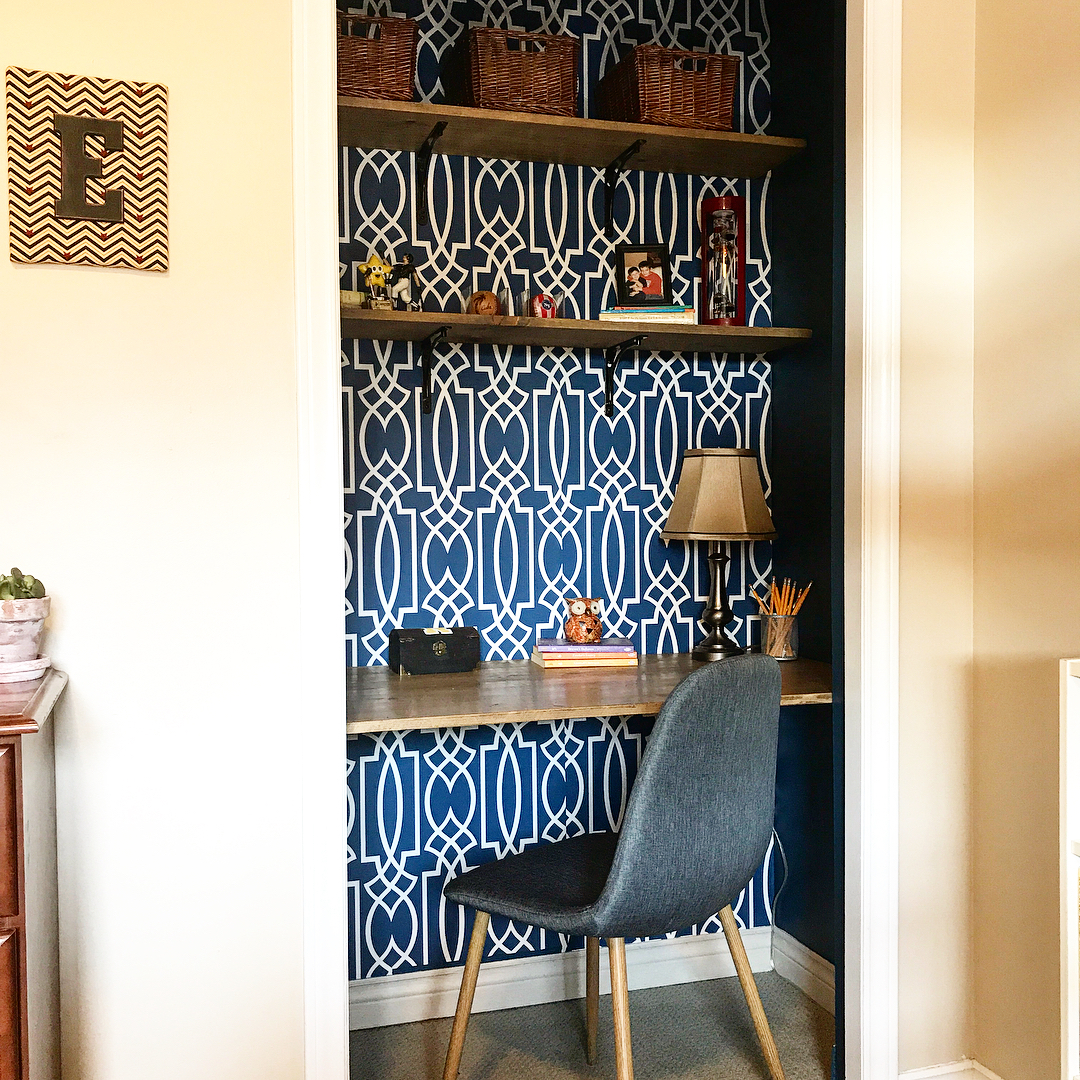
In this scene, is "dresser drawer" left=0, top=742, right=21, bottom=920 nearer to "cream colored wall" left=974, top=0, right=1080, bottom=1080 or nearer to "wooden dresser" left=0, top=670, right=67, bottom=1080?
"wooden dresser" left=0, top=670, right=67, bottom=1080

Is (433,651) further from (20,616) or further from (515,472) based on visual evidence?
(20,616)

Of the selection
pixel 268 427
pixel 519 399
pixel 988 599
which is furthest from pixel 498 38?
pixel 988 599

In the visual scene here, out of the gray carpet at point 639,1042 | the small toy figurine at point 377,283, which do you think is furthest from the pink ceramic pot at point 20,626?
the gray carpet at point 639,1042

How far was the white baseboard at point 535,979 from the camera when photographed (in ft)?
8.27

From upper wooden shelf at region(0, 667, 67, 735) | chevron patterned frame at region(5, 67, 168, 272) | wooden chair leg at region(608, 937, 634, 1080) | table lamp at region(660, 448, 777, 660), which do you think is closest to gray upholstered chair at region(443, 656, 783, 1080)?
wooden chair leg at region(608, 937, 634, 1080)

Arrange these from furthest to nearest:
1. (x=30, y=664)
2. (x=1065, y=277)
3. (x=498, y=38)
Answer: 1. (x=498, y=38)
2. (x=1065, y=277)
3. (x=30, y=664)

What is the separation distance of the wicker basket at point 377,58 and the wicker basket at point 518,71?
16 centimetres

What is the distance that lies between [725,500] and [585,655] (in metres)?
0.50

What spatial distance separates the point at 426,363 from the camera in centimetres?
253

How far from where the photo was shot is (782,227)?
2.74 metres

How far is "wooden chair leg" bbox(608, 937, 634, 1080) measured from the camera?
1.87m

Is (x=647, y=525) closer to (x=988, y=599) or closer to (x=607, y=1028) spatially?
(x=988, y=599)

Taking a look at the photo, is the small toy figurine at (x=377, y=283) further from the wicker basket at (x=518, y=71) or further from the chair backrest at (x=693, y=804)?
the chair backrest at (x=693, y=804)

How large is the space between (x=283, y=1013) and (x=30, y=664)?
0.70m
